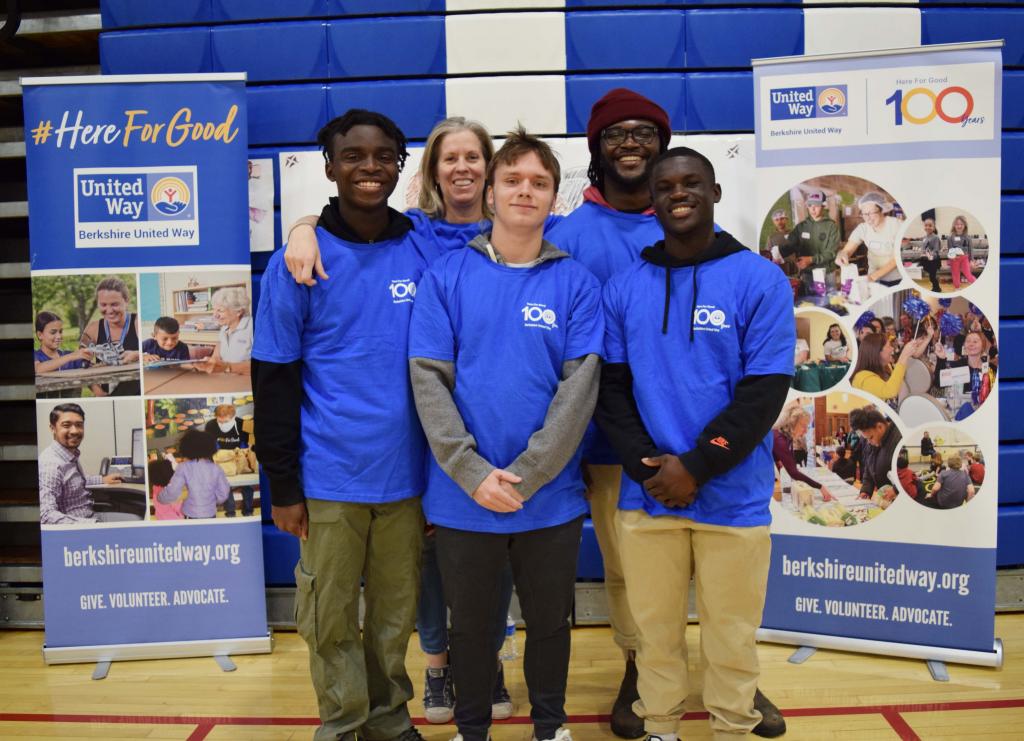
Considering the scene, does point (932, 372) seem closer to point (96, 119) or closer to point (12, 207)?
point (96, 119)

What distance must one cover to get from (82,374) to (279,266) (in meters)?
1.40

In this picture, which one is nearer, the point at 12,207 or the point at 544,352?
the point at 544,352

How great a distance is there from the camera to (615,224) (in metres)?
2.26

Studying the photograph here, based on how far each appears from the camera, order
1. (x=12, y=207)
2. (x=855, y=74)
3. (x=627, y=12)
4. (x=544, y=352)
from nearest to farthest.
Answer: (x=544, y=352), (x=855, y=74), (x=627, y=12), (x=12, y=207)

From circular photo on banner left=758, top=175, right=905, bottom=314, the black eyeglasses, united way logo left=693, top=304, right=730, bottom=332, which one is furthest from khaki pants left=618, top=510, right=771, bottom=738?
circular photo on banner left=758, top=175, right=905, bottom=314

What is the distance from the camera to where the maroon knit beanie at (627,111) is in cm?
220

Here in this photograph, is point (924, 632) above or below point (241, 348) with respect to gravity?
below

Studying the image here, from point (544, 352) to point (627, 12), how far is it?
78.9 inches

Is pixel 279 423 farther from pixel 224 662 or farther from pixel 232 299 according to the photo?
pixel 224 662

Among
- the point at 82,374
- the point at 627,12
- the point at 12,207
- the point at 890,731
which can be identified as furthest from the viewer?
the point at 12,207

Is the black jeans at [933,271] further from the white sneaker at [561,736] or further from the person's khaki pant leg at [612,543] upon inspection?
the white sneaker at [561,736]

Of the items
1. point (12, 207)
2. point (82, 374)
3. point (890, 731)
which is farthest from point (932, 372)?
point (12, 207)

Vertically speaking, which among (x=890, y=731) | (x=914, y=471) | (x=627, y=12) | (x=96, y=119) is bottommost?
(x=890, y=731)

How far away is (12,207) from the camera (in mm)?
3461
